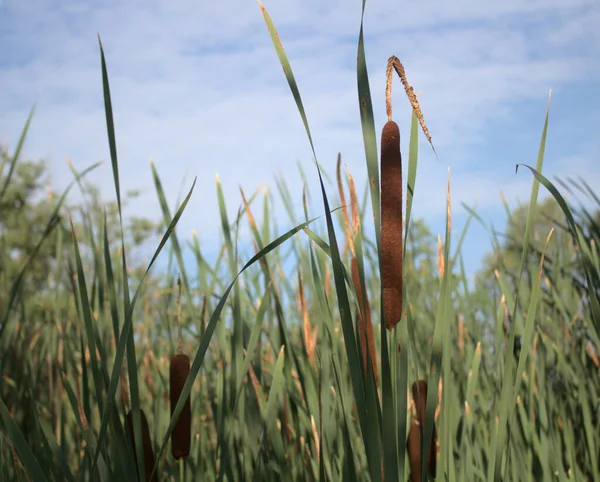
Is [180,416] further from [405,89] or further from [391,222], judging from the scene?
[405,89]

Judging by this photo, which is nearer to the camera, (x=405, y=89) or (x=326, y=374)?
(x=405, y=89)

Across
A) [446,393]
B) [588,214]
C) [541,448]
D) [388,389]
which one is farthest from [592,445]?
[388,389]

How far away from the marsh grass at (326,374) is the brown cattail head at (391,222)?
1 centimetres

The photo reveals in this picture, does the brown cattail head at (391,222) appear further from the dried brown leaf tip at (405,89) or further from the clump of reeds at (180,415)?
the clump of reeds at (180,415)

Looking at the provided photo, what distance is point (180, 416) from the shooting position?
1.24 meters

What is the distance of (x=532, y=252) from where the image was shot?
8.20ft

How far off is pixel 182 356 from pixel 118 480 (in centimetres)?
25

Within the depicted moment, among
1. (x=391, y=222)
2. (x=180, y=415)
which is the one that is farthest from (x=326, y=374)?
(x=391, y=222)

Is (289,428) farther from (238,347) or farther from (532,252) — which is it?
(532,252)

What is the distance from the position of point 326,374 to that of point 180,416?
39cm

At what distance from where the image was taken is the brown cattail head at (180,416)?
124 centimetres

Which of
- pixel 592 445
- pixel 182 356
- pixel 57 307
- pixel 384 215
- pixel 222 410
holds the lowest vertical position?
pixel 592 445

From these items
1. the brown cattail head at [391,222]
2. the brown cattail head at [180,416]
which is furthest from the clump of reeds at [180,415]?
the brown cattail head at [391,222]

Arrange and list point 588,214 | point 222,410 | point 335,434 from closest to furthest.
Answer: point 222,410
point 335,434
point 588,214
